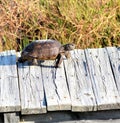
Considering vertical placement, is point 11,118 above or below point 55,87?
below

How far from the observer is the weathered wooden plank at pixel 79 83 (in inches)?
132

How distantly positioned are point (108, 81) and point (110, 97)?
0.68ft

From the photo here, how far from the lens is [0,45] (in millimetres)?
4855

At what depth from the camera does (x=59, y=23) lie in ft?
16.6

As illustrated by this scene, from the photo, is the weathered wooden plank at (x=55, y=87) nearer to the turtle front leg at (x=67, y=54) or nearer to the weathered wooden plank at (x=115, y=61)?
the turtle front leg at (x=67, y=54)

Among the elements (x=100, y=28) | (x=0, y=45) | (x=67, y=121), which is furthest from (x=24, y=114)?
(x=100, y=28)

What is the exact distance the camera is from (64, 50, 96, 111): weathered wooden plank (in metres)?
3.34

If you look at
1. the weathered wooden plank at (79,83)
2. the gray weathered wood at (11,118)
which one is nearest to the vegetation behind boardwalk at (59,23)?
the weathered wooden plank at (79,83)

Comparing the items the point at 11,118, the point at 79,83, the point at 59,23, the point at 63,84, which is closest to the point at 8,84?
the point at 11,118

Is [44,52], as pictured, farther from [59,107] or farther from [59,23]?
[59,23]

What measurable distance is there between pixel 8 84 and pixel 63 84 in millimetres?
437

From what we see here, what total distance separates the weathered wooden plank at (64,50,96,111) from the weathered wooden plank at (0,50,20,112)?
43cm

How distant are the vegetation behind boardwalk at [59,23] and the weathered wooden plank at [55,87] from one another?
4.09 ft

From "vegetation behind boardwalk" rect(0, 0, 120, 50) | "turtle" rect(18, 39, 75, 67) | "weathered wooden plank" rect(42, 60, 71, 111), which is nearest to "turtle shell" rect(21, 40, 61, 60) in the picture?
"turtle" rect(18, 39, 75, 67)
